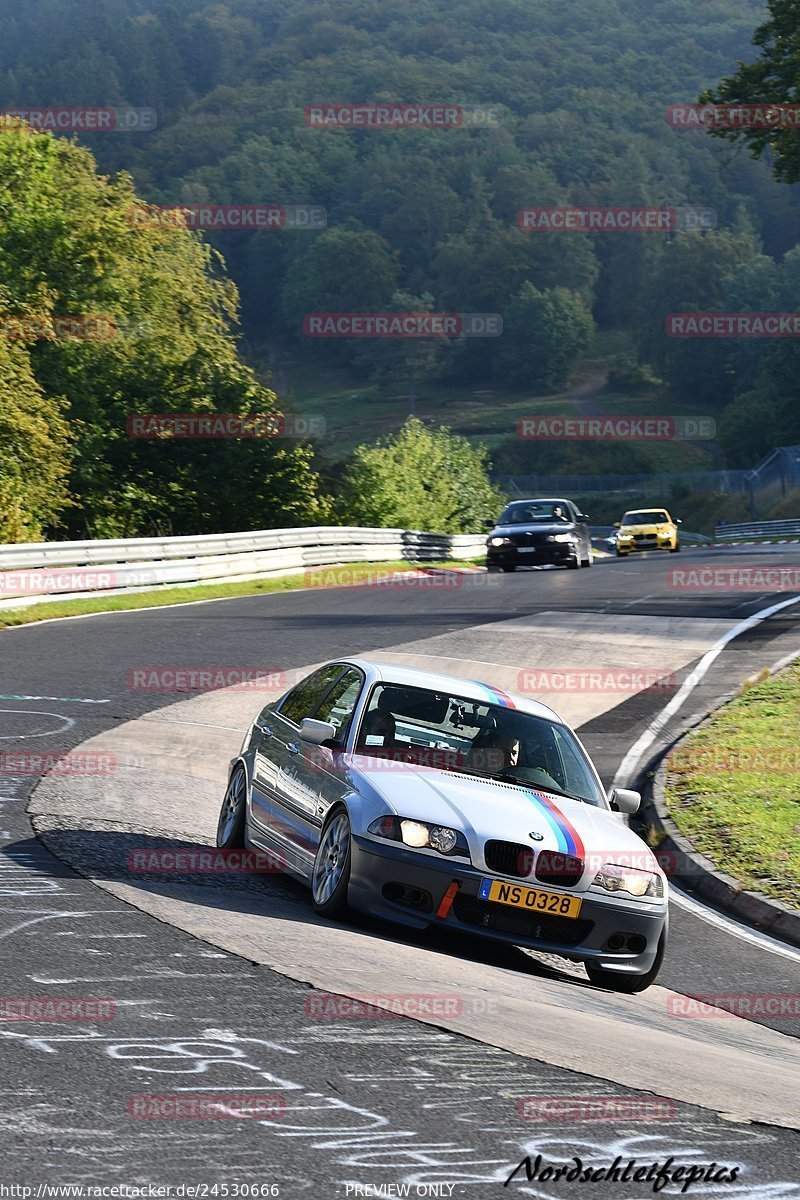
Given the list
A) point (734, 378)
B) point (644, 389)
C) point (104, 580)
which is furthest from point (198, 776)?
point (644, 389)

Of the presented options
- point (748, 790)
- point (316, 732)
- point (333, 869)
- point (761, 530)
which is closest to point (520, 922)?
point (333, 869)

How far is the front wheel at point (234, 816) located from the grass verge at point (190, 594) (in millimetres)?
11958

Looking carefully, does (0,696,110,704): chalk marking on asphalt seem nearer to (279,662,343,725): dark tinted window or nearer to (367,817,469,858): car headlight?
(279,662,343,725): dark tinted window

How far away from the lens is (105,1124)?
4.61 m

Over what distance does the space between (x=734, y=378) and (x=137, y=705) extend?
141 metres

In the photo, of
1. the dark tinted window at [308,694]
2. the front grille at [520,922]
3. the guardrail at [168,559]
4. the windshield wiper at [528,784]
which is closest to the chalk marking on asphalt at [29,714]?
the dark tinted window at [308,694]

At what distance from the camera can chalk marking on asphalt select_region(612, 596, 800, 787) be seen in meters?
15.0

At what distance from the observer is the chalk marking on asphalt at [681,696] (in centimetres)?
1500

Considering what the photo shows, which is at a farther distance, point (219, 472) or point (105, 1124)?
point (219, 472)

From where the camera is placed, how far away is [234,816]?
9.98 m

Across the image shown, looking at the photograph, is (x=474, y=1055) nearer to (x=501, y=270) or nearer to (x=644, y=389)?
(x=644, y=389)

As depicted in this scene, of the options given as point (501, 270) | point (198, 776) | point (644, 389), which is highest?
point (501, 270)

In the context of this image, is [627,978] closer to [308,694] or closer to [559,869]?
[559,869]

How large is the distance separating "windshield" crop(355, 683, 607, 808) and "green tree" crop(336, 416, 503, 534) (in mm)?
40747
